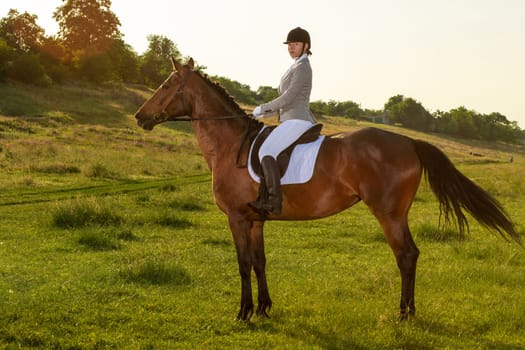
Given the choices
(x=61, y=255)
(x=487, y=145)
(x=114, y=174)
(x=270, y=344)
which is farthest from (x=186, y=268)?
(x=487, y=145)

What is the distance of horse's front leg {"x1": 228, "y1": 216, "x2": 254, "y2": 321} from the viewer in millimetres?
7734

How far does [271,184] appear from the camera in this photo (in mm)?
7422

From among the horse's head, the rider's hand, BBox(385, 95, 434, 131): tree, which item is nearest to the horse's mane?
the horse's head

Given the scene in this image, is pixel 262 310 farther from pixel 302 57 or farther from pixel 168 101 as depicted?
pixel 302 57

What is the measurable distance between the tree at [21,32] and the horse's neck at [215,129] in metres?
62.1

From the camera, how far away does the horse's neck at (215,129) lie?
8.09m

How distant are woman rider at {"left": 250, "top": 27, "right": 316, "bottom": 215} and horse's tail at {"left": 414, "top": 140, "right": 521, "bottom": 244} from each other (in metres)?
1.67

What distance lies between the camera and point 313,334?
22.9 ft

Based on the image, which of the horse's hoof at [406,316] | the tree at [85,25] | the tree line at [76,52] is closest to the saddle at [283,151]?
the horse's hoof at [406,316]

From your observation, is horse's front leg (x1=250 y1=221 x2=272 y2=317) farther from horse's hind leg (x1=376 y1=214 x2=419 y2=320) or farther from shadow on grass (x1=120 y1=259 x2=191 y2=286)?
horse's hind leg (x1=376 y1=214 x2=419 y2=320)

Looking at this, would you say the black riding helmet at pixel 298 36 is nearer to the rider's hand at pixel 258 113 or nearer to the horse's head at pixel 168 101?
the rider's hand at pixel 258 113

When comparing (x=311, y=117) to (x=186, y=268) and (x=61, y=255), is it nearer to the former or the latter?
(x=186, y=268)

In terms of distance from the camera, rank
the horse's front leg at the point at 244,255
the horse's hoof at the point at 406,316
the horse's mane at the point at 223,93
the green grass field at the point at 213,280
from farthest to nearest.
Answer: the horse's mane at the point at 223,93 < the horse's front leg at the point at 244,255 < the horse's hoof at the point at 406,316 < the green grass field at the point at 213,280

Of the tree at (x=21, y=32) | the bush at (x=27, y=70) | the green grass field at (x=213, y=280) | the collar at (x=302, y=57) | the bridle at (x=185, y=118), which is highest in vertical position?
the tree at (x=21, y=32)
